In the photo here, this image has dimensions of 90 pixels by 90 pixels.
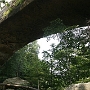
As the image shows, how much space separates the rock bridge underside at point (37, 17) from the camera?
580 cm

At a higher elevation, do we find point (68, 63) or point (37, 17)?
point (37, 17)

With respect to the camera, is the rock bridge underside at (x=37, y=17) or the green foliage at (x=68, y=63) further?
the green foliage at (x=68, y=63)

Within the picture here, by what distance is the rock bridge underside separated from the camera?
19.0ft

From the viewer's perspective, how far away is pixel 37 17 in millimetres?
6496

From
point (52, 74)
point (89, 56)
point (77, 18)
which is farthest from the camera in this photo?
point (52, 74)

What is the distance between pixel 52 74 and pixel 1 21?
10268mm

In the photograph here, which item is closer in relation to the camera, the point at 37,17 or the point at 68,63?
the point at 37,17

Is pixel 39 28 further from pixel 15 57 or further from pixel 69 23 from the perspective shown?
pixel 15 57

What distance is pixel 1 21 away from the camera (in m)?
7.18

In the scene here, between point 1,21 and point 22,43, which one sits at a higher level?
point 1,21

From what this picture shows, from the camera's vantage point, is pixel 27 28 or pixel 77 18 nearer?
pixel 77 18

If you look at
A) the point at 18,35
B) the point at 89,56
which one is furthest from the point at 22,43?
the point at 89,56

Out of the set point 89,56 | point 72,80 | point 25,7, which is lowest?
point 72,80

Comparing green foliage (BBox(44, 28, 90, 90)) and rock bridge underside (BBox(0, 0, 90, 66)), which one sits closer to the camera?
rock bridge underside (BBox(0, 0, 90, 66))
